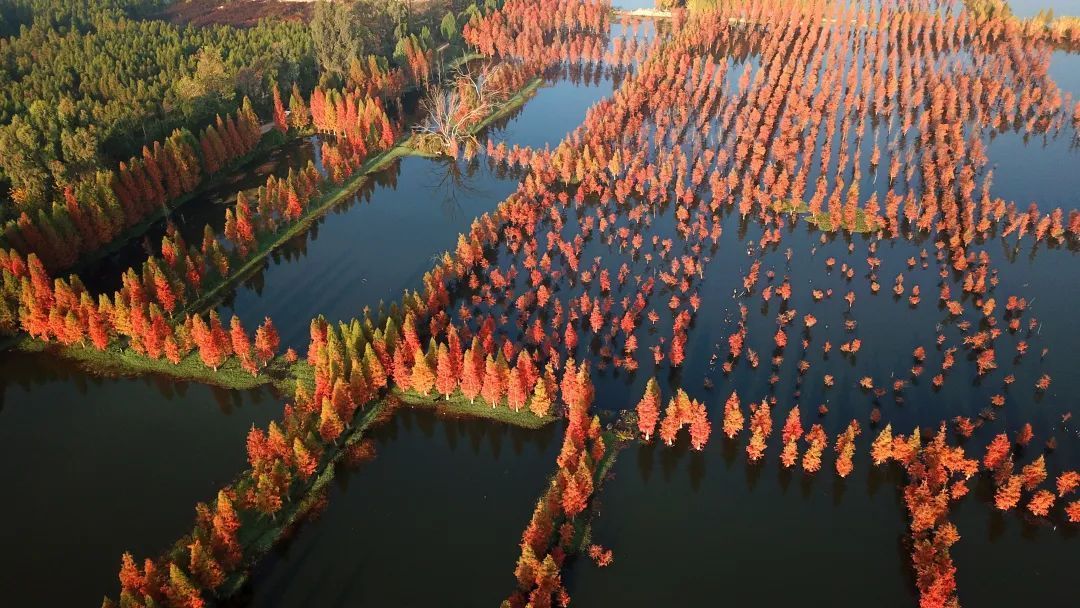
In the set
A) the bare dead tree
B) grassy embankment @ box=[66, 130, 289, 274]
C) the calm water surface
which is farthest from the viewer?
the bare dead tree

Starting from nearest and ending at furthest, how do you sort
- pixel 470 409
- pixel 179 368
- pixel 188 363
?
pixel 470 409
pixel 179 368
pixel 188 363

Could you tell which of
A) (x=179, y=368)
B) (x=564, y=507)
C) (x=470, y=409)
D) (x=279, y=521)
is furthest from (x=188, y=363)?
(x=564, y=507)

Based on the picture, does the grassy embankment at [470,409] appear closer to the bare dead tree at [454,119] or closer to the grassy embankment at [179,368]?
the grassy embankment at [179,368]

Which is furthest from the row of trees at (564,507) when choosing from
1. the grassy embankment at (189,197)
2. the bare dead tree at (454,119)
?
A: the bare dead tree at (454,119)

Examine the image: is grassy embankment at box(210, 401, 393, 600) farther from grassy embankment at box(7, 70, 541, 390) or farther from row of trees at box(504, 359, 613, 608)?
row of trees at box(504, 359, 613, 608)

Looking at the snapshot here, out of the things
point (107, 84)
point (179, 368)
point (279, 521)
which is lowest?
point (279, 521)

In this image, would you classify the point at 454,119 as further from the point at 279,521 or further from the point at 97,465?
the point at 279,521

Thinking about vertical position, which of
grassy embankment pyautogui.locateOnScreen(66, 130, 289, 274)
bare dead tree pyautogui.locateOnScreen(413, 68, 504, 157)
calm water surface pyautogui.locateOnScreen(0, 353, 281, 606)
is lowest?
calm water surface pyautogui.locateOnScreen(0, 353, 281, 606)

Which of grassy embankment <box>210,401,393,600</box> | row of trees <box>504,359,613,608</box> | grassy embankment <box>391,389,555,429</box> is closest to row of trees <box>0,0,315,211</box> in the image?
grassy embankment <box>210,401,393,600</box>

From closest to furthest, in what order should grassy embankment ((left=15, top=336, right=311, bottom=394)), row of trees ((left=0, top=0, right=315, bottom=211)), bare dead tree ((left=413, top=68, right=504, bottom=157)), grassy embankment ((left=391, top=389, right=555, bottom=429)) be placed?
grassy embankment ((left=391, top=389, right=555, bottom=429)), grassy embankment ((left=15, top=336, right=311, bottom=394)), row of trees ((left=0, top=0, right=315, bottom=211)), bare dead tree ((left=413, top=68, right=504, bottom=157))

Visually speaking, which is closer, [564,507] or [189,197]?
[564,507]

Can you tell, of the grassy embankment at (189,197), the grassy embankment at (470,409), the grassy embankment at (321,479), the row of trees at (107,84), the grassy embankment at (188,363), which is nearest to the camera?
the grassy embankment at (321,479)
